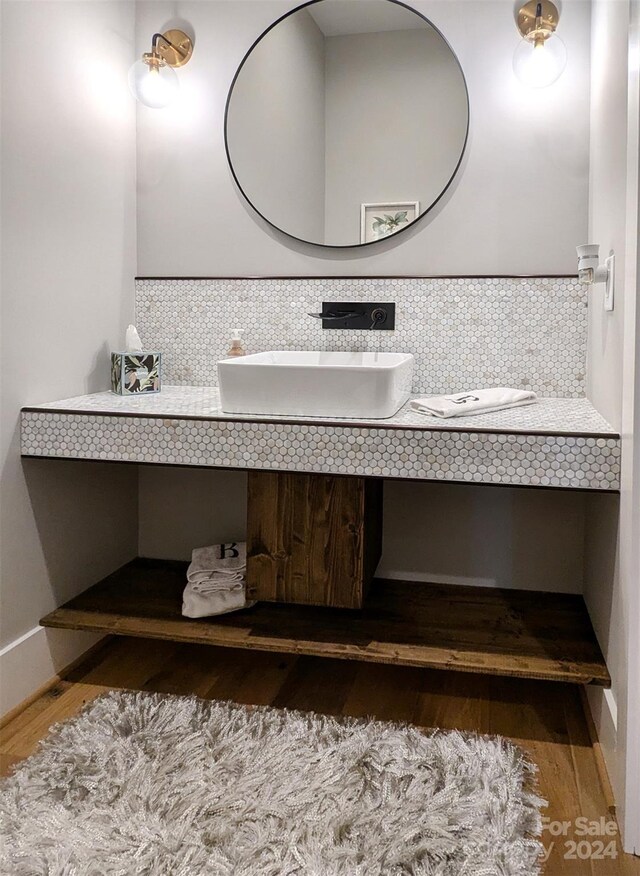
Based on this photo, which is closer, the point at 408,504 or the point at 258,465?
the point at 258,465

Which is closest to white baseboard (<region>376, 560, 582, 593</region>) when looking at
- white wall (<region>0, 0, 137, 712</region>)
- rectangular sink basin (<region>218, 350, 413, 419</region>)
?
rectangular sink basin (<region>218, 350, 413, 419</region>)

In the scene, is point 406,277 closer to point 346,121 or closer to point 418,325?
point 418,325

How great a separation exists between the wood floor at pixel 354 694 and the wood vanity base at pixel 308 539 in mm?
242

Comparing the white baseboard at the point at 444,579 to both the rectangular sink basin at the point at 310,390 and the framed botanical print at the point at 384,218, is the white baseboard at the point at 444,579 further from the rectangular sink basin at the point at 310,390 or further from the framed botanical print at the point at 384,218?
the framed botanical print at the point at 384,218

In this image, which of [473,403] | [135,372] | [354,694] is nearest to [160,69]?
[135,372]

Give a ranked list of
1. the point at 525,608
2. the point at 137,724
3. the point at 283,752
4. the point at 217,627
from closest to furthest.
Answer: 1. the point at 283,752
2. the point at 137,724
3. the point at 217,627
4. the point at 525,608

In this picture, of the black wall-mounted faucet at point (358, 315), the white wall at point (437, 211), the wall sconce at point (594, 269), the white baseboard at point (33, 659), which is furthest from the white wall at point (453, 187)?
the white baseboard at point (33, 659)

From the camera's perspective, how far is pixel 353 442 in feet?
5.62

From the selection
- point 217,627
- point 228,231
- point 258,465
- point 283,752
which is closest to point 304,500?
point 258,465

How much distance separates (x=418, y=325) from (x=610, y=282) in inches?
27.3

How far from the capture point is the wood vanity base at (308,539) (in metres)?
2.02

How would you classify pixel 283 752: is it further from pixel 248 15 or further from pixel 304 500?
pixel 248 15

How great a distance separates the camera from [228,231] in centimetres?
244

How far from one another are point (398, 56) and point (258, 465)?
1399 mm
